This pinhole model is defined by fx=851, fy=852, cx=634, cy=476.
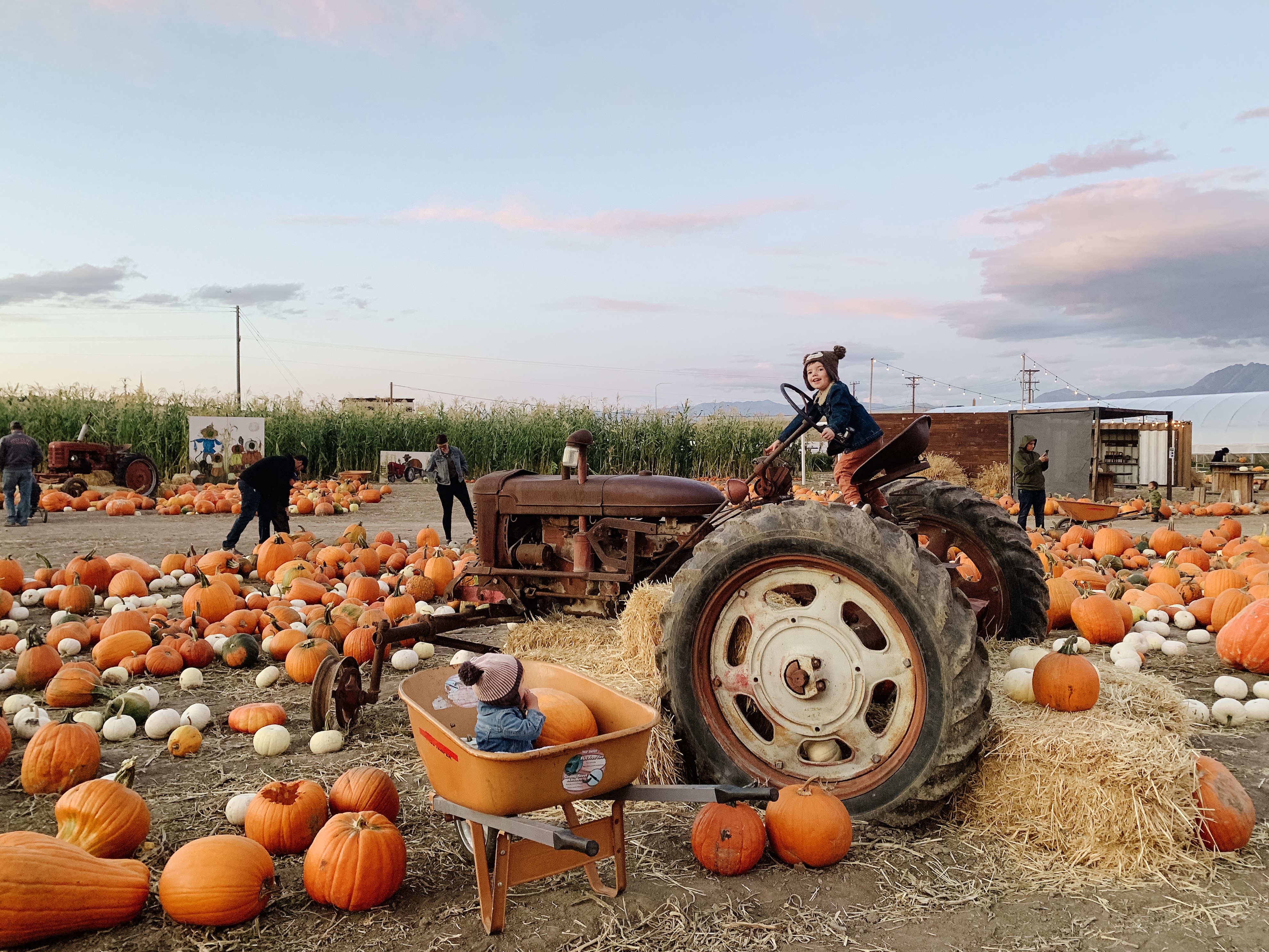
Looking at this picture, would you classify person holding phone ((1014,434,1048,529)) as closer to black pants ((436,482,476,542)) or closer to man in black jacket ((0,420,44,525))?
black pants ((436,482,476,542))

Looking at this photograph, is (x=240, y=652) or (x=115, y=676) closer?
(x=115, y=676)

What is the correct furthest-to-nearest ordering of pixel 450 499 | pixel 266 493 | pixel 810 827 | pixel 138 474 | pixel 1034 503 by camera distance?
pixel 138 474
pixel 1034 503
pixel 450 499
pixel 266 493
pixel 810 827

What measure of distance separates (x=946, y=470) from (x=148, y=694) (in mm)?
19699

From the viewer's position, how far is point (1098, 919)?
109 inches

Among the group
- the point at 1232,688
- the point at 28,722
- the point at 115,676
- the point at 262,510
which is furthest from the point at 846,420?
the point at 262,510

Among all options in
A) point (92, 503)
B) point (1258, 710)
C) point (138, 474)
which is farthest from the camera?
point (138, 474)

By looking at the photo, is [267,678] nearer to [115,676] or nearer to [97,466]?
[115,676]

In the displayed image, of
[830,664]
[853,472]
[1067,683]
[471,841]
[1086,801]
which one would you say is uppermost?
[853,472]

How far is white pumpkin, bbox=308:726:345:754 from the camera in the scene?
14.3ft

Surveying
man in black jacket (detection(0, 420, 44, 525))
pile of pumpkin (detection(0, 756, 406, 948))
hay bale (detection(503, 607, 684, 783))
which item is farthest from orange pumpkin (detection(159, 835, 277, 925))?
man in black jacket (detection(0, 420, 44, 525))

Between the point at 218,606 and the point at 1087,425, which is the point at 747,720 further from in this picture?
the point at 1087,425

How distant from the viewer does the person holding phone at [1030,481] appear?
12852 millimetres

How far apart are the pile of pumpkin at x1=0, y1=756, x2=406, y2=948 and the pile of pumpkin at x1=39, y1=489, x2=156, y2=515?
14186mm

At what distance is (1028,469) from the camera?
1292 cm
